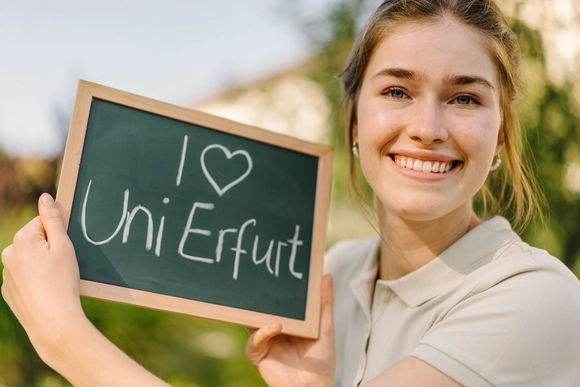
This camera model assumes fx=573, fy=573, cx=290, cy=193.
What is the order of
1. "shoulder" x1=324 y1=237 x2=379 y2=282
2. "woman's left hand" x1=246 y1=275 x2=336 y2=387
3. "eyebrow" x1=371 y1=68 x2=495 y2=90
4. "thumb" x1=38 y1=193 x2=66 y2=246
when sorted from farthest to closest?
"shoulder" x1=324 y1=237 x2=379 y2=282
"woman's left hand" x1=246 y1=275 x2=336 y2=387
"eyebrow" x1=371 y1=68 x2=495 y2=90
"thumb" x1=38 y1=193 x2=66 y2=246

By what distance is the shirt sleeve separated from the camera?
139 centimetres

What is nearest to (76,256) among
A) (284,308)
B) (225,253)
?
(225,253)

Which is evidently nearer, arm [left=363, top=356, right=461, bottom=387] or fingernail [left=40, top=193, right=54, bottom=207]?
arm [left=363, top=356, right=461, bottom=387]

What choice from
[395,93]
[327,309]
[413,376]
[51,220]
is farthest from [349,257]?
[51,220]

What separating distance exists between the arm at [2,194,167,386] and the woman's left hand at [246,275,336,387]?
1.58ft

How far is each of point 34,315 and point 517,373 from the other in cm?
121

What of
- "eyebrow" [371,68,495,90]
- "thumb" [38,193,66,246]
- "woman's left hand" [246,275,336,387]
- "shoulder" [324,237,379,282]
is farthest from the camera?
"shoulder" [324,237,379,282]

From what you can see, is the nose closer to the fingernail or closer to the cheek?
the cheek

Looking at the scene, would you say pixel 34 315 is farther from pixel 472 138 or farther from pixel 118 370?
pixel 472 138

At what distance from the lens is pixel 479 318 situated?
146 cm

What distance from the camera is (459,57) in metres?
1.62

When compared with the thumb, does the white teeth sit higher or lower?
higher

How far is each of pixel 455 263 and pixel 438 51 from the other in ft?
2.11

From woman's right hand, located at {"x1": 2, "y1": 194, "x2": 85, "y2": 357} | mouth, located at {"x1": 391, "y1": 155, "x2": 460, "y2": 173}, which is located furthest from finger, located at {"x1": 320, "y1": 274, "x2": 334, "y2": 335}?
woman's right hand, located at {"x1": 2, "y1": 194, "x2": 85, "y2": 357}
